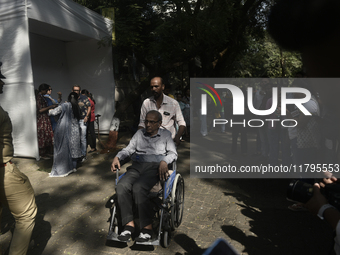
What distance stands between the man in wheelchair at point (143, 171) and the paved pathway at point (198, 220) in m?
0.36

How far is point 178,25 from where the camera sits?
8.09 meters

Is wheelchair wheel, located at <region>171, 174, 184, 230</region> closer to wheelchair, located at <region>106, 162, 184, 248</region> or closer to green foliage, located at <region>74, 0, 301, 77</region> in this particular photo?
wheelchair, located at <region>106, 162, 184, 248</region>

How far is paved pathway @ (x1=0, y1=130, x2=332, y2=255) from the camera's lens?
3416 mm

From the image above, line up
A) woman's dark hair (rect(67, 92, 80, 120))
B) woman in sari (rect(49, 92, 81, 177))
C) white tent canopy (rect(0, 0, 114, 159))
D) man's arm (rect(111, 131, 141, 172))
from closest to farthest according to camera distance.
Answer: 1. man's arm (rect(111, 131, 141, 172))
2. woman in sari (rect(49, 92, 81, 177))
3. woman's dark hair (rect(67, 92, 80, 120))
4. white tent canopy (rect(0, 0, 114, 159))

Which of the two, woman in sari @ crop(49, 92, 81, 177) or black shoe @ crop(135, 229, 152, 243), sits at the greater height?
woman in sari @ crop(49, 92, 81, 177)

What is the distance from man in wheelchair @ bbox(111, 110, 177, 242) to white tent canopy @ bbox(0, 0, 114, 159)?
400 cm

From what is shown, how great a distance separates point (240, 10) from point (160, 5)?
9.68ft

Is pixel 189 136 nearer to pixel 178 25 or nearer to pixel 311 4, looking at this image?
pixel 178 25

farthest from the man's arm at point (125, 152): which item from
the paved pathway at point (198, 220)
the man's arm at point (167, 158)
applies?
the paved pathway at point (198, 220)

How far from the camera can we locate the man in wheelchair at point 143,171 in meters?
3.33

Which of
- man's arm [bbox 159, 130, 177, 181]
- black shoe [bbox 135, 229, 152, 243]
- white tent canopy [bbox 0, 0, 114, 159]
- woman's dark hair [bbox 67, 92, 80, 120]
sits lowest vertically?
black shoe [bbox 135, 229, 152, 243]

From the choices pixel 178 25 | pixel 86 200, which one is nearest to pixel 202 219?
pixel 86 200

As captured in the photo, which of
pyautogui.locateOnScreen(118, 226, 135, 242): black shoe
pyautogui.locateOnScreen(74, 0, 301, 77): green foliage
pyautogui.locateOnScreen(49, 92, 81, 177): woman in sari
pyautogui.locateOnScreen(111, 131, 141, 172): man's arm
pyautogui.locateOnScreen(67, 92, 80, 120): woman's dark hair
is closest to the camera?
pyautogui.locateOnScreen(118, 226, 135, 242): black shoe

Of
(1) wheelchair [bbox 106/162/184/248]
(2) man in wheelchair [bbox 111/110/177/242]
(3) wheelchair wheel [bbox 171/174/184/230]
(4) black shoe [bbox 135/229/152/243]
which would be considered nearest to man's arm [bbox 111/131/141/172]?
(2) man in wheelchair [bbox 111/110/177/242]
